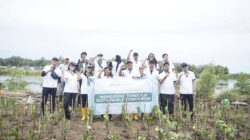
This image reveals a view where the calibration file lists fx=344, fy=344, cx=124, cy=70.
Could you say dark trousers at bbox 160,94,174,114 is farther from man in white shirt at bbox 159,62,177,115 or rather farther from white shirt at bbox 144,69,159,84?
white shirt at bbox 144,69,159,84

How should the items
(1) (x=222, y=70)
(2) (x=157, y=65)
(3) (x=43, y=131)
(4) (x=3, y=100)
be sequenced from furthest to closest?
1. (1) (x=222, y=70)
2. (4) (x=3, y=100)
3. (2) (x=157, y=65)
4. (3) (x=43, y=131)

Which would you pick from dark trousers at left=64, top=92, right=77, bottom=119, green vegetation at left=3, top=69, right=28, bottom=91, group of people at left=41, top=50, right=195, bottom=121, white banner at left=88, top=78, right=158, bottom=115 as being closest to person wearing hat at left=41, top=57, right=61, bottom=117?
group of people at left=41, top=50, right=195, bottom=121

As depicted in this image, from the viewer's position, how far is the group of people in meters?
9.62

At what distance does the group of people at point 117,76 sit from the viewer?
31.6 ft

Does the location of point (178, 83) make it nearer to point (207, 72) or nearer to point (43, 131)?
point (43, 131)

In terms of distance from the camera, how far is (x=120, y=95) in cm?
990

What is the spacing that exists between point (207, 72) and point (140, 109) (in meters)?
7.43

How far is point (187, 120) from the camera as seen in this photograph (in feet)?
31.9

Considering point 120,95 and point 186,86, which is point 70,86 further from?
point 186,86

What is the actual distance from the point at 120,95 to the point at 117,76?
60cm

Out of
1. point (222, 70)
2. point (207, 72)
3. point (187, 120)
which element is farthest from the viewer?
point (222, 70)

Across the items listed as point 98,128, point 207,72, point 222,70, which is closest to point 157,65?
point 98,128

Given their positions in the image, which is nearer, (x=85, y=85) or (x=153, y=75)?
(x=85, y=85)

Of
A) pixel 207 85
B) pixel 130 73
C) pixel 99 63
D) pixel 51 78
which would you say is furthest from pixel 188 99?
pixel 207 85
